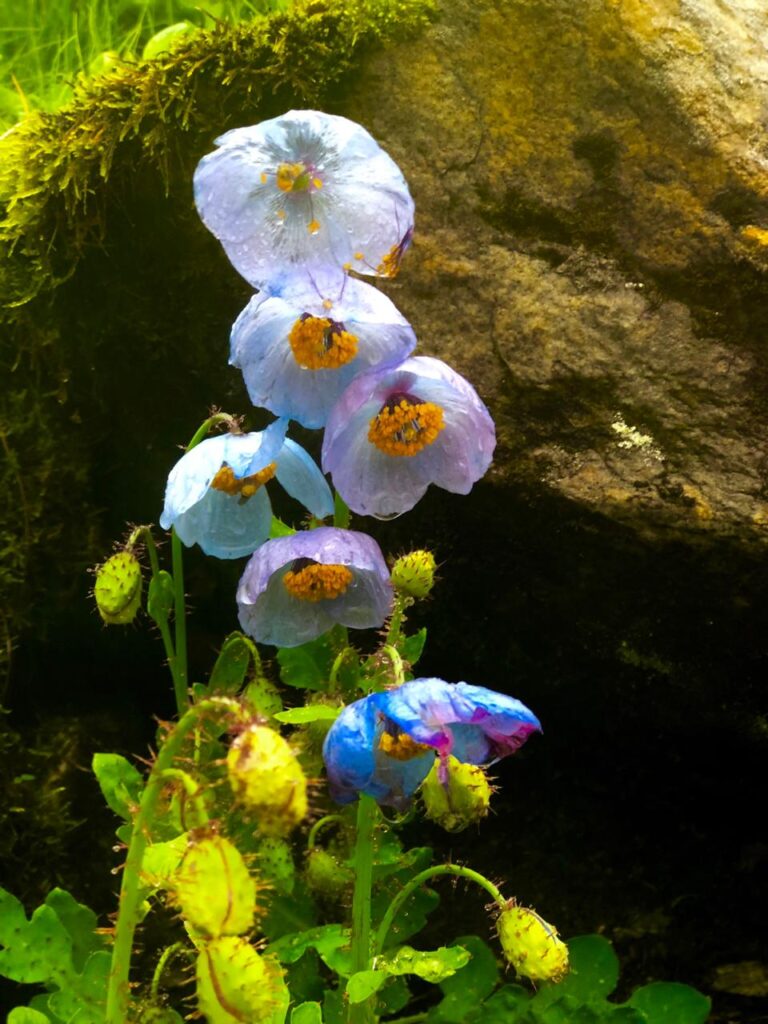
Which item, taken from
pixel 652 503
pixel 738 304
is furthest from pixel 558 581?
pixel 738 304

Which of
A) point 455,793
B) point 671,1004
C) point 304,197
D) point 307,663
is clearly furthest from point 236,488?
point 671,1004

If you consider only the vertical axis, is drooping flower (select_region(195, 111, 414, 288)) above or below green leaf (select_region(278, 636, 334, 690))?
above

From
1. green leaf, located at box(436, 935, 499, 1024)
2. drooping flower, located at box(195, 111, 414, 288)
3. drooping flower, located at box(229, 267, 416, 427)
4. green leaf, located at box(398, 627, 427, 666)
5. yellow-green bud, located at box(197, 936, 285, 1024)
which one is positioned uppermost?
drooping flower, located at box(195, 111, 414, 288)

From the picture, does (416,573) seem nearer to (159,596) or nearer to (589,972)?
(159,596)

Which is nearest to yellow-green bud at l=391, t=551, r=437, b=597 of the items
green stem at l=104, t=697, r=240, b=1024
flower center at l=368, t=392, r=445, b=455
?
flower center at l=368, t=392, r=445, b=455

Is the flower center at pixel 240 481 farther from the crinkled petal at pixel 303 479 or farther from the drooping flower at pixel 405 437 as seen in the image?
the drooping flower at pixel 405 437

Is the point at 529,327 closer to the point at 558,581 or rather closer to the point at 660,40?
the point at 558,581

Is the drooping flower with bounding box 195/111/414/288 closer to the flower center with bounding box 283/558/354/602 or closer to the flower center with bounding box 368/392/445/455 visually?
the flower center with bounding box 368/392/445/455
